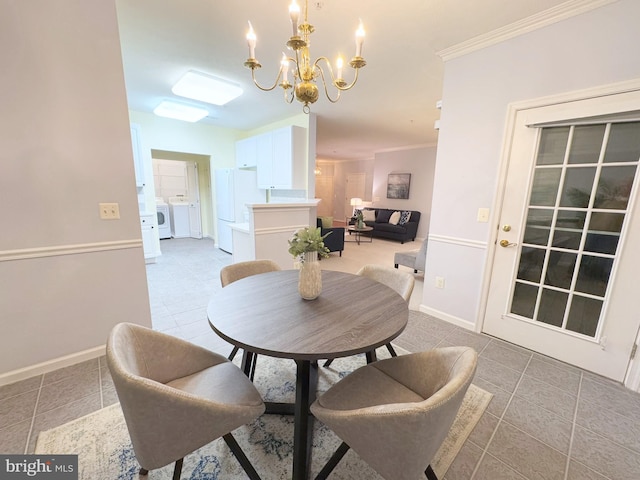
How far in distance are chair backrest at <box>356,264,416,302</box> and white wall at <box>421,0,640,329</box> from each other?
1018 millimetres

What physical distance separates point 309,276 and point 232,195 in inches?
169

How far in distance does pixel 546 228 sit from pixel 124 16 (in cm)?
366

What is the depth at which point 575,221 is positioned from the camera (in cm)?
196

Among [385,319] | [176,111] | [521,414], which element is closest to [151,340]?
[385,319]

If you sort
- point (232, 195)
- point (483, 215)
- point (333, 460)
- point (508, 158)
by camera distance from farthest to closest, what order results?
point (232, 195) < point (483, 215) < point (508, 158) < point (333, 460)

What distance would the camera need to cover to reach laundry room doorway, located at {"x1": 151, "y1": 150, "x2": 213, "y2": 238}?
697 cm

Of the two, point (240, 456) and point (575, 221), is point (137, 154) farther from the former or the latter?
point (575, 221)

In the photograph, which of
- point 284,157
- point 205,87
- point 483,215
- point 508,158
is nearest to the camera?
point 508,158

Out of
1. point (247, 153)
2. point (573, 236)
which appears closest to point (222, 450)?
point (573, 236)

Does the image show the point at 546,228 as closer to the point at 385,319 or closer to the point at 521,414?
the point at 521,414

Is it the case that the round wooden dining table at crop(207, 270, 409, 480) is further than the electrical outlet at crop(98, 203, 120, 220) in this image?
No

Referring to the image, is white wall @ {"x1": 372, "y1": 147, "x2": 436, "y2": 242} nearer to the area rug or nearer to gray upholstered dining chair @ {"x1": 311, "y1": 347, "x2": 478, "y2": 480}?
the area rug

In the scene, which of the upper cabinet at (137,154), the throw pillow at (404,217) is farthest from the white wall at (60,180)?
the throw pillow at (404,217)

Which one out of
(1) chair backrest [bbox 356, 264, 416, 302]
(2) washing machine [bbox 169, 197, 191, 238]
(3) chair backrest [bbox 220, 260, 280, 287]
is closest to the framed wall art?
(2) washing machine [bbox 169, 197, 191, 238]
